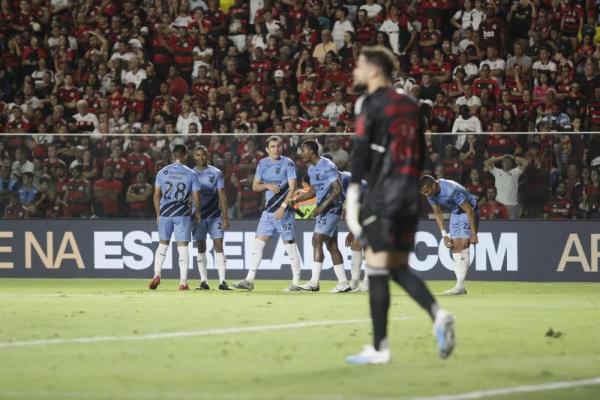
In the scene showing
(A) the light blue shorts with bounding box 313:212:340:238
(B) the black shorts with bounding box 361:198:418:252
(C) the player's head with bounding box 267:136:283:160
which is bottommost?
(A) the light blue shorts with bounding box 313:212:340:238

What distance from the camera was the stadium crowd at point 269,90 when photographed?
21.7 meters

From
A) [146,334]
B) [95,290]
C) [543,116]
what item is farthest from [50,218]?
[146,334]

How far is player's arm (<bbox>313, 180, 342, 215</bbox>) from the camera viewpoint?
18.7 m

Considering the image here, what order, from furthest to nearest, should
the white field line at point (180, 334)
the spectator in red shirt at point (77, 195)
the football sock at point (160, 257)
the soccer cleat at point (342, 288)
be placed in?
1. the spectator in red shirt at point (77, 195)
2. the football sock at point (160, 257)
3. the soccer cleat at point (342, 288)
4. the white field line at point (180, 334)

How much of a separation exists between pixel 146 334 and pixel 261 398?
398cm

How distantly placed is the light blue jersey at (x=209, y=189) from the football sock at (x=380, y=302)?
37.8 feet

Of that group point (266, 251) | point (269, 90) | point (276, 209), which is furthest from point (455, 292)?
point (269, 90)

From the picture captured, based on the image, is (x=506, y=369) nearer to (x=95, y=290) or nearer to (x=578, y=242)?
(x=95, y=290)

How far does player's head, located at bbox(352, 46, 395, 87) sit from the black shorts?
3.14ft

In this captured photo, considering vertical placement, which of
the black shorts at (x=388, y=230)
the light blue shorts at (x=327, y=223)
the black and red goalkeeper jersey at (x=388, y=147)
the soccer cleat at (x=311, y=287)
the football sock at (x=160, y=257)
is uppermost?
the black and red goalkeeper jersey at (x=388, y=147)

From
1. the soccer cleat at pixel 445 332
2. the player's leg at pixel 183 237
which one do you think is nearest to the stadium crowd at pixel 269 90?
the player's leg at pixel 183 237

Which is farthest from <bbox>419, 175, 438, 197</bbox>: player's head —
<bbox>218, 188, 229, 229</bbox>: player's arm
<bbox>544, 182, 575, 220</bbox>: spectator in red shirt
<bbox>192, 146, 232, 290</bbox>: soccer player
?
<bbox>544, 182, 575, 220</bbox>: spectator in red shirt

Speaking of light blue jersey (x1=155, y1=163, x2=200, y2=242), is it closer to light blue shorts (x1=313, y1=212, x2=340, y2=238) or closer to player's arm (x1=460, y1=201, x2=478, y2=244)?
light blue shorts (x1=313, y1=212, x2=340, y2=238)

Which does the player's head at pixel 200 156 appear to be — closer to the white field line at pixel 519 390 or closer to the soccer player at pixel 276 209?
the soccer player at pixel 276 209
